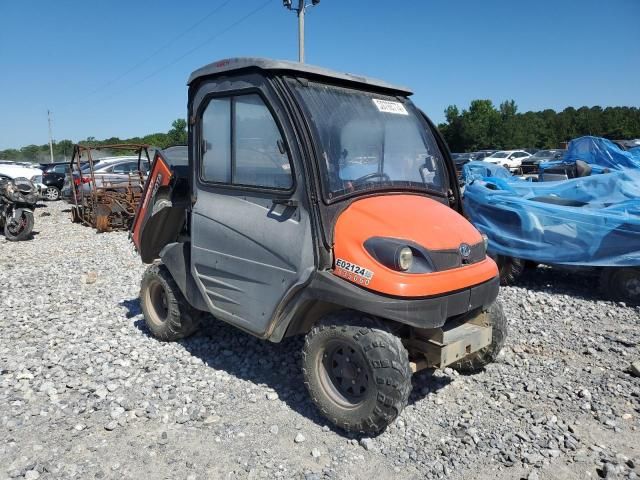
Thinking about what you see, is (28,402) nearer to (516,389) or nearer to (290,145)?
(290,145)

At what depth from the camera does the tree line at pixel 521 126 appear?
164 feet

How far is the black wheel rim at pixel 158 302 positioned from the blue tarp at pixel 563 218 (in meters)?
4.31

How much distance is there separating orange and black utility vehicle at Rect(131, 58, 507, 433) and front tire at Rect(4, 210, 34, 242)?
880 centimetres

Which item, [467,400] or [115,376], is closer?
[467,400]

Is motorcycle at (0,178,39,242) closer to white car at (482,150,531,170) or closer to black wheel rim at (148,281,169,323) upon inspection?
black wheel rim at (148,281,169,323)

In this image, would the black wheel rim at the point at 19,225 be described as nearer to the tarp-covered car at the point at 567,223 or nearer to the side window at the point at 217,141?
the side window at the point at 217,141

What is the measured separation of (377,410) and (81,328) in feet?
11.8

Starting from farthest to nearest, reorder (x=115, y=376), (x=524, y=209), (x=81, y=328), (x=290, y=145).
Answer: (x=524, y=209) → (x=81, y=328) → (x=115, y=376) → (x=290, y=145)

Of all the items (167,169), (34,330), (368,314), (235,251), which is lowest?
(34,330)

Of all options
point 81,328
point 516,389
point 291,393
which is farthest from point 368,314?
point 81,328

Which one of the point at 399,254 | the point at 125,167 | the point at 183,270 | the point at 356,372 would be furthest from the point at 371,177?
the point at 125,167

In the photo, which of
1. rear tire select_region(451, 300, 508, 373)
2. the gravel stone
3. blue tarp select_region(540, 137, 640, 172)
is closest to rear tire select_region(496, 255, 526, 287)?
rear tire select_region(451, 300, 508, 373)

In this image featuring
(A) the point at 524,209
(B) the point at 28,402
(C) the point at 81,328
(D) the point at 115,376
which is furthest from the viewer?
(A) the point at 524,209

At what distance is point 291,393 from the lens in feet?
13.1
